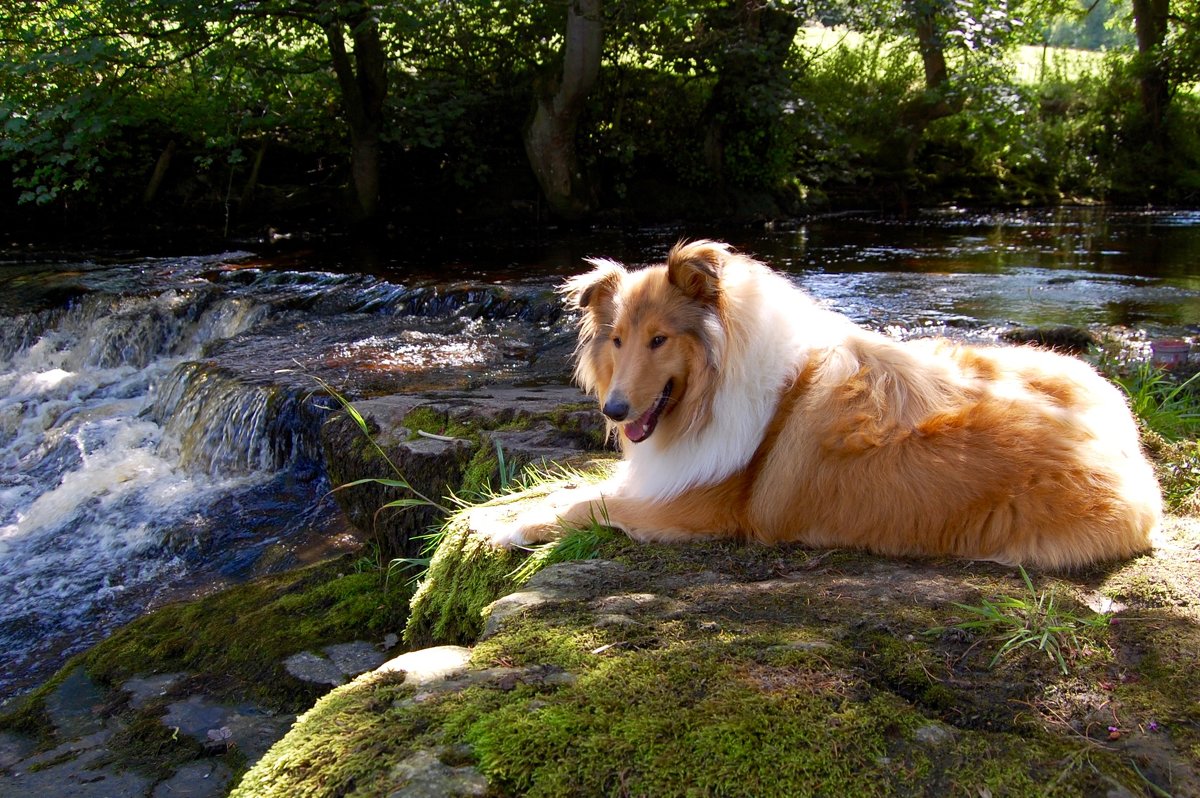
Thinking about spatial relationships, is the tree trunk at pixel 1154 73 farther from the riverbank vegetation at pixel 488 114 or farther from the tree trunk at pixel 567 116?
the tree trunk at pixel 567 116

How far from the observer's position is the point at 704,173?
17.0m

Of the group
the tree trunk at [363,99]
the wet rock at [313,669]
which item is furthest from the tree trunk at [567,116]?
the wet rock at [313,669]

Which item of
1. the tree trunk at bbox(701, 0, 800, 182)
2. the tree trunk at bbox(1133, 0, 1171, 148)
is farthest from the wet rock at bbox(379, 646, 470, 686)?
the tree trunk at bbox(1133, 0, 1171, 148)

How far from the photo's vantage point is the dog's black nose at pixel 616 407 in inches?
141

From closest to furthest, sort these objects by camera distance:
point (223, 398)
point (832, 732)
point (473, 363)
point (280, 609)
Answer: point (832, 732) → point (280, 609) → point (223, 398) → point (473, 363)

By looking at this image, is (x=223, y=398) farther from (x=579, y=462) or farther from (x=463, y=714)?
(x=463, y=714)

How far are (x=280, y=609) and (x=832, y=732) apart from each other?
343cm

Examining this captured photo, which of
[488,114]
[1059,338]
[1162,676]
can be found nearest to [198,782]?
[1162,676]

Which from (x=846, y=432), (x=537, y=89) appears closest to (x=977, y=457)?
(x=846, y=432)

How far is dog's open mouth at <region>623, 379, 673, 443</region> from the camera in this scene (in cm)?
370

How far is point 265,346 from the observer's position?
349 inches

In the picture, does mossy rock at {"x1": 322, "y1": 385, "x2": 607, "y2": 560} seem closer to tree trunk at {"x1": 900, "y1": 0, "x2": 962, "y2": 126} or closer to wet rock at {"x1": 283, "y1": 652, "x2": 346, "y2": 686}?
wet rock at {"x1": 283, "y1": 652, "x2": 346, "y2": 686}

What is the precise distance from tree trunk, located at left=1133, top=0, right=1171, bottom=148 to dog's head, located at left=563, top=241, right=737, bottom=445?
848 inches

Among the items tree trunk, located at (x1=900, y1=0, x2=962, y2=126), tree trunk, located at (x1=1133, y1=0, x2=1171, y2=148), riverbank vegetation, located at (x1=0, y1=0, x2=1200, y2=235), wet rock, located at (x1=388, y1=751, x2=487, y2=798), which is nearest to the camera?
wet rock, located at (x1=388, y1=751, x2=487, y2=798)
